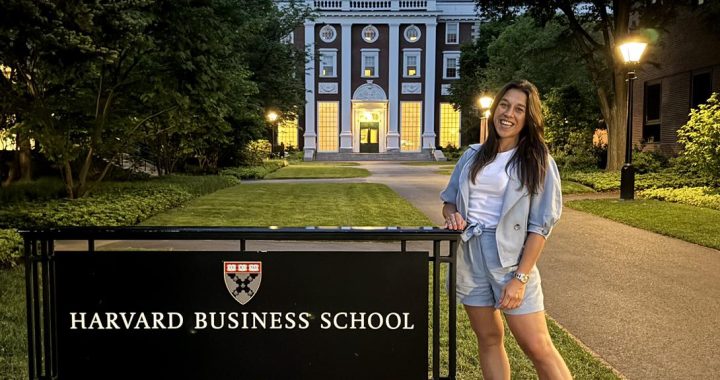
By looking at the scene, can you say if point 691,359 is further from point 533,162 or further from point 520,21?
point 520,21

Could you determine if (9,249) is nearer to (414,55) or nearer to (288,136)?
(288,136)

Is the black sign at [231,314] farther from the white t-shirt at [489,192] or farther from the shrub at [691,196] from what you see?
the shrub at [691,196]

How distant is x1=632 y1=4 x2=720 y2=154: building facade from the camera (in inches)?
848

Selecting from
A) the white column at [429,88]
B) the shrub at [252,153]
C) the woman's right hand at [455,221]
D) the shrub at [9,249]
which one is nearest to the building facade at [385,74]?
the white column at [429,88]

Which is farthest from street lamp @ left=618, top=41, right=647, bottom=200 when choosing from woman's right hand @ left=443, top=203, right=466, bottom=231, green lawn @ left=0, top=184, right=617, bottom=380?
woman's right hand @ left=443, top=203, right=466, bottom=231

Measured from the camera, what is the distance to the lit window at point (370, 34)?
5909cm

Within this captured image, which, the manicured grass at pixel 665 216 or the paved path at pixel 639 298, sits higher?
the manicured grass at pixel 665 216

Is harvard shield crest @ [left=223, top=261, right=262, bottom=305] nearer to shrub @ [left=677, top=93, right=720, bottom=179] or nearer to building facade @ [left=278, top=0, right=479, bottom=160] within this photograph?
shrub @ [left=677, top=93, right=720, bottom=179]

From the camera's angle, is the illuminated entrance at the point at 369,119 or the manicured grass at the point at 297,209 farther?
the illuminated entrance at the point at 369,119

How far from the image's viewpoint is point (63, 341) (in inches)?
104

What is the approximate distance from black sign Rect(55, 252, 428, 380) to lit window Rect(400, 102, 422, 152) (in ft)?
189

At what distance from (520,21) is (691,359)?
124 ft

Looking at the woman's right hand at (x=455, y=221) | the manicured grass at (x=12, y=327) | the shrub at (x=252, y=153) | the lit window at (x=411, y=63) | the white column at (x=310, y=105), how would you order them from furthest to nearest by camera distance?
the lit window at (x=411, y=63)
the white column at (x=310, y=105)
the shrub at (x=252, y=153)
the manicured grass at (x=12, y=327)
the woman's right hand at (x=455, y=221)

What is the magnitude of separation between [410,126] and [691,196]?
151ft
